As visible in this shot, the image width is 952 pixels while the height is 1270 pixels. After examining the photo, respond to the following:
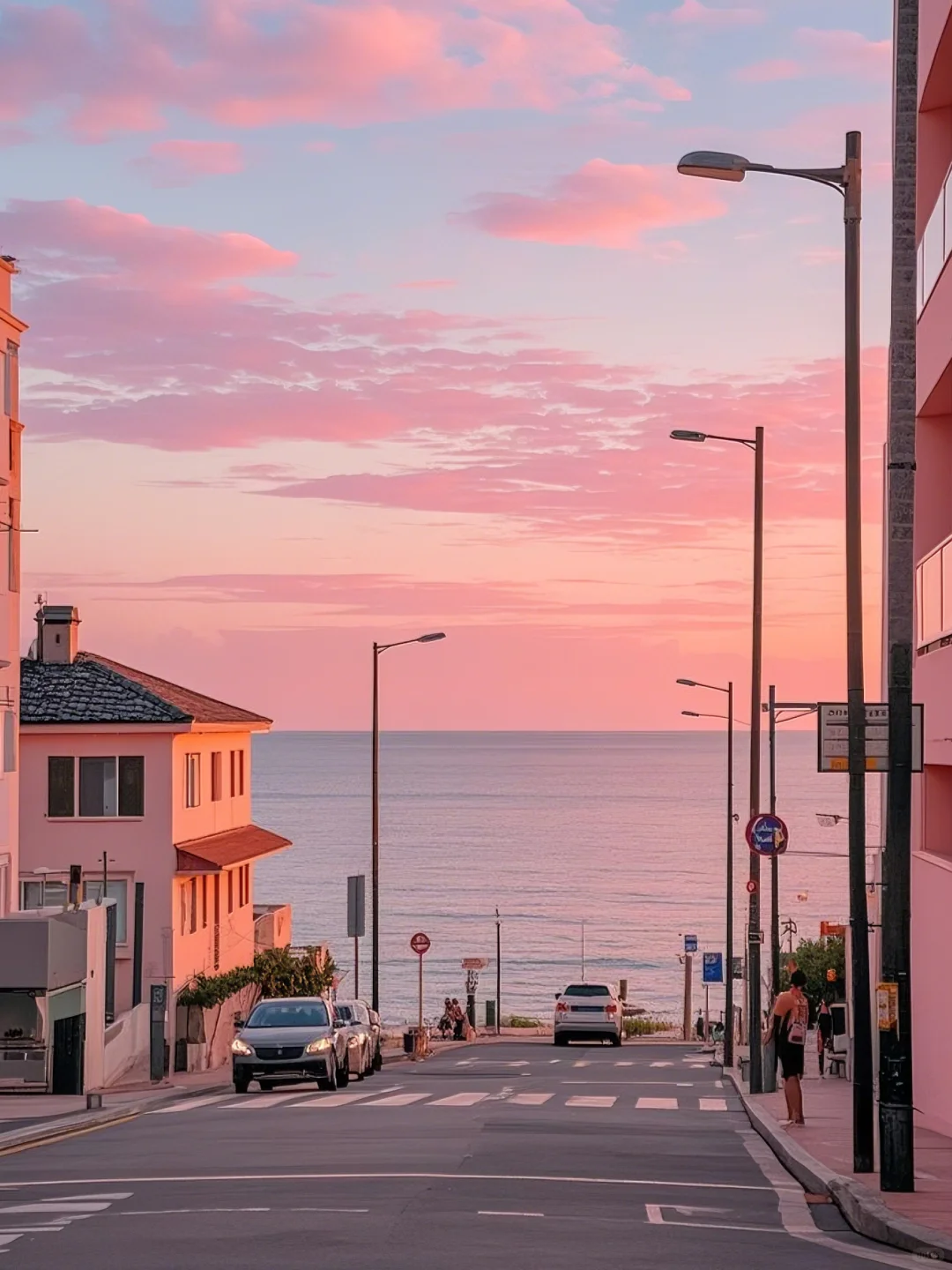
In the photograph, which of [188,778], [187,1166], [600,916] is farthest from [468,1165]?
[600,916]

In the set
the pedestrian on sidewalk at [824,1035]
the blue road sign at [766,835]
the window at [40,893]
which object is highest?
the blue road sign at [766,835]

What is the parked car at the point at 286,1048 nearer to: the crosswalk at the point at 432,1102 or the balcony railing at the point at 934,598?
the crosswalk at the point at 432,1102

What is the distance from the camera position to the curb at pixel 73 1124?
20.6m

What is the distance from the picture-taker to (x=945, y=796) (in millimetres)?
25922

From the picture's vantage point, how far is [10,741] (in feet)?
127

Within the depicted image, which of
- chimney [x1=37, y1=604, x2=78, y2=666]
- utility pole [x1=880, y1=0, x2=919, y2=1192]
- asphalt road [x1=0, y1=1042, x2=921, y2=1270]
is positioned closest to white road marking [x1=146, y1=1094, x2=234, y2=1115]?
asphalt road [x1=0, y1=1042, x2=921, y2=1270]

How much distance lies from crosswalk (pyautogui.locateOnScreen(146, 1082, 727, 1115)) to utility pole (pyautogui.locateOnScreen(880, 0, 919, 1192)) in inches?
434

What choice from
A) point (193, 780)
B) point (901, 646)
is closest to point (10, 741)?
point (193, 780)

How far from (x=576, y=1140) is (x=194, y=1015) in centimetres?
2640

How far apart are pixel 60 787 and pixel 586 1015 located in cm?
1827

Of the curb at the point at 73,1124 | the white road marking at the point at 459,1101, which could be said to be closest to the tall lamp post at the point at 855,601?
the curb at the point at 73,1124

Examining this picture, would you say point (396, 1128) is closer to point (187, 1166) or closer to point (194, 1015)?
point (187, 1166)

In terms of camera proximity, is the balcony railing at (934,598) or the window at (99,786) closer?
the balcony railing at (934,598)

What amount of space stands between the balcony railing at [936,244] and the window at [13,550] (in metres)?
20.4
